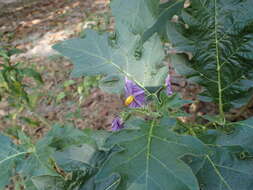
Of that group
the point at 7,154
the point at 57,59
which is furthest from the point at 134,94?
the point at 57,59

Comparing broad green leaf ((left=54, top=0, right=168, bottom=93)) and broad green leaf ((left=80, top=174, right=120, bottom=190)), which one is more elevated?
broad green leaf ((left=54, top=0, right=168, bottom=93))

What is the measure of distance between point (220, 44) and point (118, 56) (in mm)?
307

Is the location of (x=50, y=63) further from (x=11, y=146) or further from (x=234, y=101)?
(x=234, y=101)

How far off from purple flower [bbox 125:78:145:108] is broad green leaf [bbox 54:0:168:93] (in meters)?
0.02

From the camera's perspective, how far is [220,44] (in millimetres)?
863

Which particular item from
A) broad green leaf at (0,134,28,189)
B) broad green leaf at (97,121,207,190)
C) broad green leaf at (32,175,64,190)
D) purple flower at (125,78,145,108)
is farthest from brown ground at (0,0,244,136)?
broad green leaf at (97,121,207,190)

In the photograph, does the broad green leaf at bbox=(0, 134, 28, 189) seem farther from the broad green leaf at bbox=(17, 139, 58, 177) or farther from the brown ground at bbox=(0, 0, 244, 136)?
the brown ground at bbox=(0, 0, 244, 136)

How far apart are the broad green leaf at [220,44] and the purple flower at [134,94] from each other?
0.54ft

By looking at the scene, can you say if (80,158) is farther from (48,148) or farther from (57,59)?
(57,59)

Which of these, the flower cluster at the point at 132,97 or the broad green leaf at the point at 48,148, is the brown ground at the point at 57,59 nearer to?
the broad green leaf at the point at 48,148

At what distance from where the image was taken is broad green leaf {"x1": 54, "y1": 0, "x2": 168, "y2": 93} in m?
0.96

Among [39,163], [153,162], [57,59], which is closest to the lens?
[153,162]

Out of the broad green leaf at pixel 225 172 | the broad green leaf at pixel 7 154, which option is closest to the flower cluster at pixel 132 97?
the broad green leaf at pixel 225 172

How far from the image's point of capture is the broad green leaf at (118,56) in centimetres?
96
